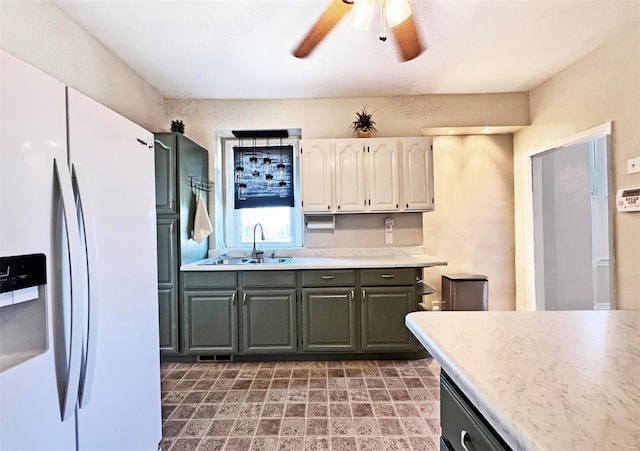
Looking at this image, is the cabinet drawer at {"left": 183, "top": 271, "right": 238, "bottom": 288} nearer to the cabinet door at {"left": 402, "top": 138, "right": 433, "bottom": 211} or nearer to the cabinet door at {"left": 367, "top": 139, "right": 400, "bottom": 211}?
the cabinet door at {"left": 367, "top": 139, "right": 400, "bottom": 211}

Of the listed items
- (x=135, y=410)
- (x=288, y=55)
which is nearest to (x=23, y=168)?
(x=135, y=410)

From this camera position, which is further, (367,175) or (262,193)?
(262,193)

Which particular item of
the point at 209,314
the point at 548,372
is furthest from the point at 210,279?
the point at 548,372

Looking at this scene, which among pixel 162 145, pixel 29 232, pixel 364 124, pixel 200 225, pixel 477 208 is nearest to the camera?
Result: pixel 29 232

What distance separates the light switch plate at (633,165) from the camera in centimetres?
222

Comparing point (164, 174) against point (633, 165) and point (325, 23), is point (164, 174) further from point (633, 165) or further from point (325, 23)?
point (633, 165)

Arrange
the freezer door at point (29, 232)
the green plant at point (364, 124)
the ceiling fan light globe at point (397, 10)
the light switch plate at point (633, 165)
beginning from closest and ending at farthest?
the freezer door at point (29, 232) < the ceiling fan light globe at point (397, 10) < the light switch plate at point (633, 165) < the green plant at point (364, 124)

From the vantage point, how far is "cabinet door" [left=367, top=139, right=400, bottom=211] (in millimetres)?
3098

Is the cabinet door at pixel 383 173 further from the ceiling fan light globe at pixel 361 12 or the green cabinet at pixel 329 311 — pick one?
the ceiling fan light globe at pixel 361 12

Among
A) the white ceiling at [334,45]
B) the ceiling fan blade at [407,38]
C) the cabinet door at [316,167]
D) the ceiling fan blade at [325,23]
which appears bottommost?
the cabinet door at [316,167]

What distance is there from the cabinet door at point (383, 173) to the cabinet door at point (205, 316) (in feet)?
5.43

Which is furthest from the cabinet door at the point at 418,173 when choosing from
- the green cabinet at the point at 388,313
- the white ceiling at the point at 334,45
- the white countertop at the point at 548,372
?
the white countertop at the point at 548,372

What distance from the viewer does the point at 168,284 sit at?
9.14 ft

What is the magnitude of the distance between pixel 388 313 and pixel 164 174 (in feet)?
7.67
